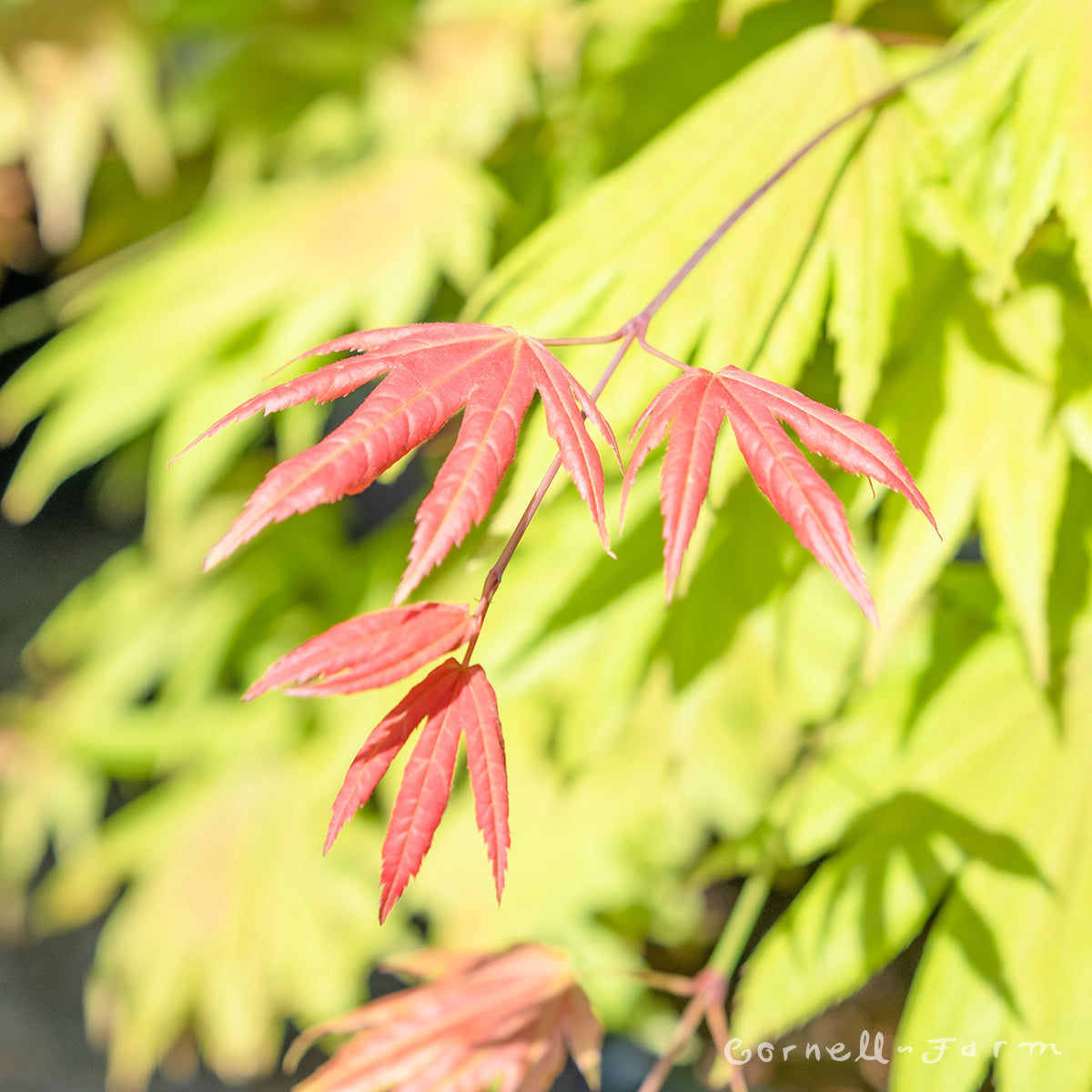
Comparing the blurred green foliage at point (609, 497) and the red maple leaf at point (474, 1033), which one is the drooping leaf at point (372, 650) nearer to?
the blurred green foliage at point (609, 497)

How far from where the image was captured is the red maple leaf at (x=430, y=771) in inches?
13.0

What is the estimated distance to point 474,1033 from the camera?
22.2 inches

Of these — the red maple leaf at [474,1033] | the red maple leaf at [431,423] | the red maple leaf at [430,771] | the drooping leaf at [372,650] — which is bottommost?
the red maple leaf at [474,1033]

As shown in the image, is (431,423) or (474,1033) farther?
(474,1033)

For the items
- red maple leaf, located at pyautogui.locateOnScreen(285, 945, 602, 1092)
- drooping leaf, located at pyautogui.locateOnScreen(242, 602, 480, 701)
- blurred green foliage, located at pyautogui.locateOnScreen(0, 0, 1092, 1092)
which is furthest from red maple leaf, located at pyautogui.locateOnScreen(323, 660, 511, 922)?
red maple leaf, located at pyautogui.locateOnScreen(285, 945, 602, 1092)

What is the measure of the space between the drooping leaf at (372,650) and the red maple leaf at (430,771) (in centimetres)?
1

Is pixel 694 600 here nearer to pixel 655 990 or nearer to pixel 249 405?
pixel 249 405

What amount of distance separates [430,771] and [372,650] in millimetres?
52

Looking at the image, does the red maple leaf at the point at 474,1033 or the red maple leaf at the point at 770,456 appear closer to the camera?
the red maple leaf at the point at 770,456

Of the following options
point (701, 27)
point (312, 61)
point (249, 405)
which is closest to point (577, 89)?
point (701, 27)

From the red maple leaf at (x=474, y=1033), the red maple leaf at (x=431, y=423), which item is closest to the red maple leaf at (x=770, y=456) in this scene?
the red maple leaf at (x=431, y=423)

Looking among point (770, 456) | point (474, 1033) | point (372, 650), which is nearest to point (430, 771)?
point (372, 650)

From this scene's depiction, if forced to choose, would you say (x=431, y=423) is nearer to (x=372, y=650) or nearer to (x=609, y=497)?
(x=372, y=650)

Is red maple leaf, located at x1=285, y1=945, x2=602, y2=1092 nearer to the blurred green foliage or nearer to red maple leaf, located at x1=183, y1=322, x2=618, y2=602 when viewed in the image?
the blurred green foliage
